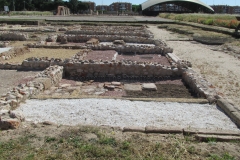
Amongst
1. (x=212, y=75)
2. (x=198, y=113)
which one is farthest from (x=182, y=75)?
(x=198, y=113)

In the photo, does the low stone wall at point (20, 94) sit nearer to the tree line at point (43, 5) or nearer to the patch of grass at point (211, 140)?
the patch of grass at point (211, 140)

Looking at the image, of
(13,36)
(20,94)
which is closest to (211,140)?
(20,94)

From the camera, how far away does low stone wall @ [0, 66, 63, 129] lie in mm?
4684

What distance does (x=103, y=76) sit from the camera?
31.9ft

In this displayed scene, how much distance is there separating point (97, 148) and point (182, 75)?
636cm

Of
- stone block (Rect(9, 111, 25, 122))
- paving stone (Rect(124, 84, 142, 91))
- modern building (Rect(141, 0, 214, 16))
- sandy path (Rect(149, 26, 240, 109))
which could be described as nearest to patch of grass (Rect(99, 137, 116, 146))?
stone block (Rect(9, 111, 25, 122))

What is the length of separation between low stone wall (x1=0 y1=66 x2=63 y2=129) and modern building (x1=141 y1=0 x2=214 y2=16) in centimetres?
6723

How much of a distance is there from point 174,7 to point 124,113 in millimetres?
82218

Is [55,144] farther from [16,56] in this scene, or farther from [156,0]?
[156,0]

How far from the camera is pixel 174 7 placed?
81.9 meters

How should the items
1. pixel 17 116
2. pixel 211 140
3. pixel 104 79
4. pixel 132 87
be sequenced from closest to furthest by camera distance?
1. pixel 211 140
2. pixel 17 116
3. pixel 132 87
4. pixel 104 79

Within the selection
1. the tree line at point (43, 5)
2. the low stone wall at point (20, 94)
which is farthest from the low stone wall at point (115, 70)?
the tree line at point (43, 5)

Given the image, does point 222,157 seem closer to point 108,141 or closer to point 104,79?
point 108,141

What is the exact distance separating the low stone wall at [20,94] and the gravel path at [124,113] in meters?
0.24
